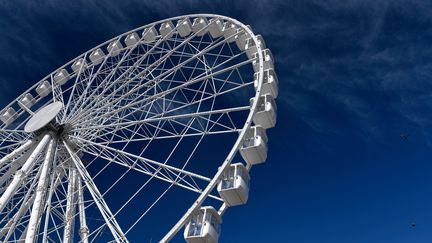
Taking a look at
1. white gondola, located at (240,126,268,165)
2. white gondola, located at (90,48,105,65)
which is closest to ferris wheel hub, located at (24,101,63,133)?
white gondola, located at (90,48,105,65)

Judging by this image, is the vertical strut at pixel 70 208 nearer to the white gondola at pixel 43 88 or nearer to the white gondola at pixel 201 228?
the white gondola at pixel 201 228

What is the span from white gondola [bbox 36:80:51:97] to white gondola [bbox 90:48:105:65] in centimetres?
257

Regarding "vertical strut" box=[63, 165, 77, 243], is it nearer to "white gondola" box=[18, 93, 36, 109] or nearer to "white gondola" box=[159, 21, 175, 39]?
"white gondola" box=[18, 93, 36, 109]

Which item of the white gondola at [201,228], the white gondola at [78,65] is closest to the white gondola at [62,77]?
the white gondola at [78,65]

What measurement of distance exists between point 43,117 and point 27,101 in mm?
5201

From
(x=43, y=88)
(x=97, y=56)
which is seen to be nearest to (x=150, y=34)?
(x=97, y=56)

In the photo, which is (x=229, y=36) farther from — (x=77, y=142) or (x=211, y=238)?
(x=211, y=238)

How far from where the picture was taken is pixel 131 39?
22547 mm

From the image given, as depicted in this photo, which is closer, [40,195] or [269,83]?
[40,195]

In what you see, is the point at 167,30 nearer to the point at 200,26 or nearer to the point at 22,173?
the point at 200,26

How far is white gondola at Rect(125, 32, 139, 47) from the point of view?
22375mm

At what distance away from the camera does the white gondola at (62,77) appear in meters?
22.8

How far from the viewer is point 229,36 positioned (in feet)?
64.8

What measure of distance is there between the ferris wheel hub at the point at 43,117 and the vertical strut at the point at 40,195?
2.87 ft
